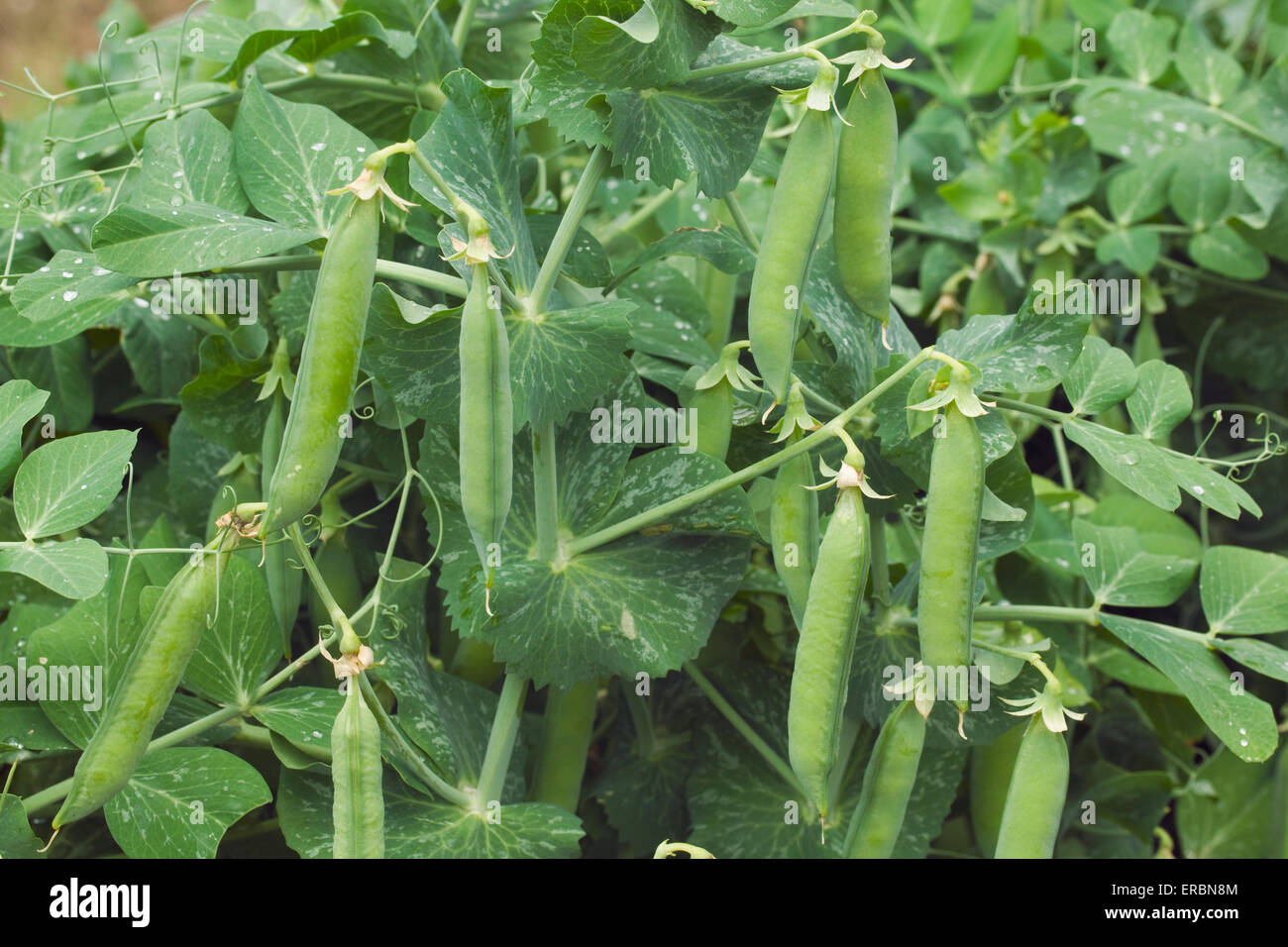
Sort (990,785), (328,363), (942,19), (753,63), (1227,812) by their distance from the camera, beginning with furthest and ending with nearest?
(942,19) < (1227,812) < (990,785) < (753,63) < (328,363)

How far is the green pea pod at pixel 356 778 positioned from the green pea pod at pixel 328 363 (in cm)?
11

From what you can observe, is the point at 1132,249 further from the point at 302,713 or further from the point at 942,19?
the point at 302,713

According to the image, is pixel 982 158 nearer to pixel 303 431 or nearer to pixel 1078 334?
pixel 1078 334

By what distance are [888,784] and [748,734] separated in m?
0.16

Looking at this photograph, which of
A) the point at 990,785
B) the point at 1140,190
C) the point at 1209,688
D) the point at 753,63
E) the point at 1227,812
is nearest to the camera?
the point at 753,63

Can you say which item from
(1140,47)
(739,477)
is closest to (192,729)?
(739,477)

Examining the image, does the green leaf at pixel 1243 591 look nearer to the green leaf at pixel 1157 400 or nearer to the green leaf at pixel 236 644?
the green leaf at pixel 1157 400

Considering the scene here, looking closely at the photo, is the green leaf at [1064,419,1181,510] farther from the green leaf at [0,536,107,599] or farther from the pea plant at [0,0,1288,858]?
the green leaf at [0,536,107,599]

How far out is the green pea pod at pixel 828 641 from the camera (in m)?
0.62

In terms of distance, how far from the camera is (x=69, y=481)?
0.70 meters

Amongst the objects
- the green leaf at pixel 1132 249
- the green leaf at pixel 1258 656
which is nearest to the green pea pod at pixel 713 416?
the green leaf at pixel 1258 656

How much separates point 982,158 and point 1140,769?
2.35 ft

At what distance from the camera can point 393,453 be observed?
0.85 meters
